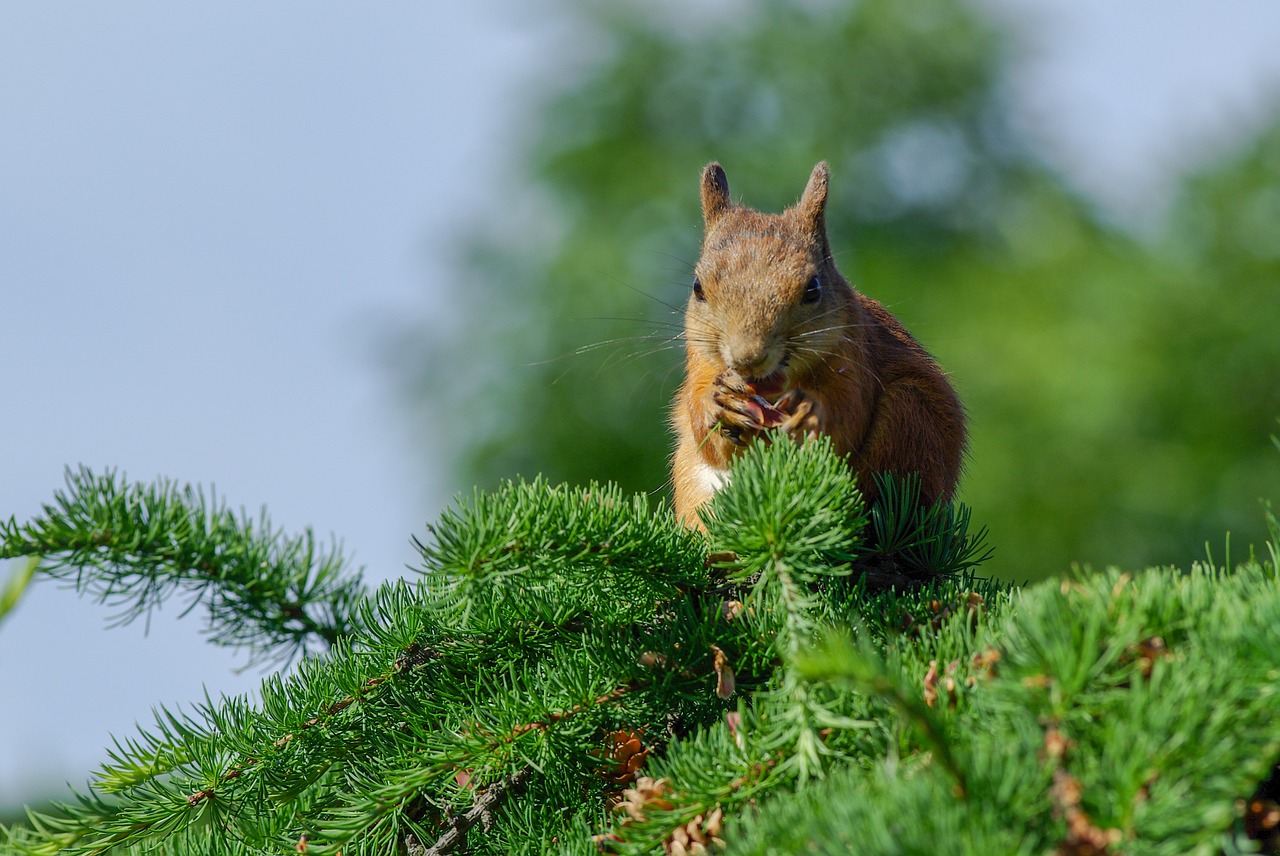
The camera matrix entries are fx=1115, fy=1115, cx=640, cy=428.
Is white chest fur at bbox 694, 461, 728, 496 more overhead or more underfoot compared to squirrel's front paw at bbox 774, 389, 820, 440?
more overhead

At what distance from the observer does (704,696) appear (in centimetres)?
114

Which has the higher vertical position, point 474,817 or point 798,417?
point 798,417

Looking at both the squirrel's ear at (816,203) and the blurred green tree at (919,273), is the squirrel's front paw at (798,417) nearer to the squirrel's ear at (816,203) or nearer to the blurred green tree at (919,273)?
the squirrel's ear at (816,203)

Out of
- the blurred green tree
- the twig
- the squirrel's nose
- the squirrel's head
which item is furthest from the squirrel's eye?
the blurred green tree

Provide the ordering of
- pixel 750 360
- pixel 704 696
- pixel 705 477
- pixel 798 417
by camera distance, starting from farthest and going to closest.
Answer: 1. pixel 705 477
2. pixel 750 360
3. pixel 798 417
4. pixel 704 696

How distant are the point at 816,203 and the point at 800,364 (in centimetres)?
43

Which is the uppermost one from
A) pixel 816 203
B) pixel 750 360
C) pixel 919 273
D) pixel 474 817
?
pixel 919 273

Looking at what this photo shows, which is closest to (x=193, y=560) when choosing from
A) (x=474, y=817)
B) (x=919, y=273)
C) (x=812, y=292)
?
(x=474, y=817)

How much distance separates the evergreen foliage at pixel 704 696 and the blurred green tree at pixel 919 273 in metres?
8.93

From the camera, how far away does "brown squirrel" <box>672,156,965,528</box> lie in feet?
6.06

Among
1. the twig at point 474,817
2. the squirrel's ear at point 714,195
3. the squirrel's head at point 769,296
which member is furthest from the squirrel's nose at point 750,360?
the twig at point 474,817

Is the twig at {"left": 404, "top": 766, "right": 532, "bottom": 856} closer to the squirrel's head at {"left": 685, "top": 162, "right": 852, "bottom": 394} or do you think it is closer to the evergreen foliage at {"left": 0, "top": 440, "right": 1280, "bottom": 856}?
the evergreen foliage at {"left": 0, "top": 440, "right": 1280, "bottom": 856}

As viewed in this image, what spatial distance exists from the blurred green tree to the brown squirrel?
26.2 feet

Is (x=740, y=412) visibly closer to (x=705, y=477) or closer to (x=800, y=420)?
(x=800, y=420)
